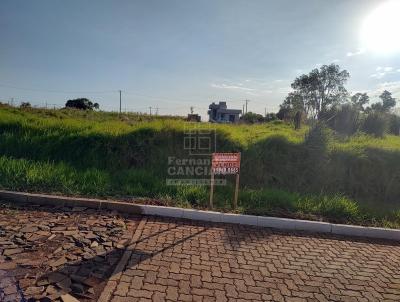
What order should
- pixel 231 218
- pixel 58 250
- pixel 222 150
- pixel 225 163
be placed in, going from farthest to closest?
pixel 222 150, pixel 225 163, pixel 231 218, pixel 58 250

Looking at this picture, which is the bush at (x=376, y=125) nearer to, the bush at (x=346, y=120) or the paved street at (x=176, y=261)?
the bush at (x=346, y=120)

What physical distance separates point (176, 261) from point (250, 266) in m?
0.88

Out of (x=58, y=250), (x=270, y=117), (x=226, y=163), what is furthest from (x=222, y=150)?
(x=270, y=117)

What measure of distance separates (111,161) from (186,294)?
4986 millimetres

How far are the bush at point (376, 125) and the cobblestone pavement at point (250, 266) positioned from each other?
8.94 m

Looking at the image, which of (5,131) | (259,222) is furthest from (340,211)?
(5,131)

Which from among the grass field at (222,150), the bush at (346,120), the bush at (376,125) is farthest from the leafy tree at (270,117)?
the grass field at (222,150)

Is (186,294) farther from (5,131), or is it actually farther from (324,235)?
(5,131)

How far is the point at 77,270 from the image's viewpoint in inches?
116

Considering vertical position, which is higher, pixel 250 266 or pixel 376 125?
pixel 376 125

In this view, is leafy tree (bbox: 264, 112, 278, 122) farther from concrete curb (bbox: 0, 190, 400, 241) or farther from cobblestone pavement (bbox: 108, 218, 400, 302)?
cobblestone pavement (bbox: 108, 218, 400, 302)

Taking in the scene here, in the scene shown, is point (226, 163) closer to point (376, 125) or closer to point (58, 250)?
point (58, 250)

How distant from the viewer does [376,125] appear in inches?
469

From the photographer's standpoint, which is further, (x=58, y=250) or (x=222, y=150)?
(x=222, y=150)
